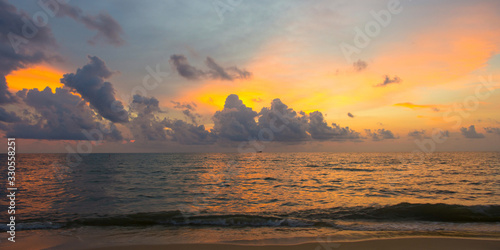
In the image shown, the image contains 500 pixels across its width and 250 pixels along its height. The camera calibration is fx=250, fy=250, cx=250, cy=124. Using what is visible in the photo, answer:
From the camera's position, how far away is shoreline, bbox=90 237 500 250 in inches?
400

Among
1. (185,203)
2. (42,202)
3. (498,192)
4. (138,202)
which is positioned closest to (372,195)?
(498,192)

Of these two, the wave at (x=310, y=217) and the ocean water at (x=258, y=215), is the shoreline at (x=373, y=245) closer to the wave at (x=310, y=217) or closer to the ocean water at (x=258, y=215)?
the ocean water at (x=258, y=215)

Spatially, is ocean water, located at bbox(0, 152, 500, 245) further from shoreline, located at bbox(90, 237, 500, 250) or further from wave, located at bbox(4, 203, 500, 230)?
shoreline, located at bbox(90, 237, 500, 250)

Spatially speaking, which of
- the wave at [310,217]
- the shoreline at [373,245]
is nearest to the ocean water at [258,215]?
the wave at [310,217]

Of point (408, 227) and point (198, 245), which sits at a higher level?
point (198, 245)

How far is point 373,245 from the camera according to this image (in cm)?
1034

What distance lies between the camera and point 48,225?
15094 mm

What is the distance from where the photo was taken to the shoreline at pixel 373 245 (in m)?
10.1

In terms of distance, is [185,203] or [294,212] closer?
[294,212]

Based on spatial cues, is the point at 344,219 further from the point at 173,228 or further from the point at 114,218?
the point at 114,218

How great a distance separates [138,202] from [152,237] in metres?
10.9

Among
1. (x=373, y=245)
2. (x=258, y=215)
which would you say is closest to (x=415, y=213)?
(x=373, y=245)

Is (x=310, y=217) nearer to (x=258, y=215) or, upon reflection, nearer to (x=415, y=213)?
(x=258, y=215)

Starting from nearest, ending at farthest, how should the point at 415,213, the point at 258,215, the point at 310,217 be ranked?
1. the point at 310,217
2. the point at 258,215
3. the point at 415,213
